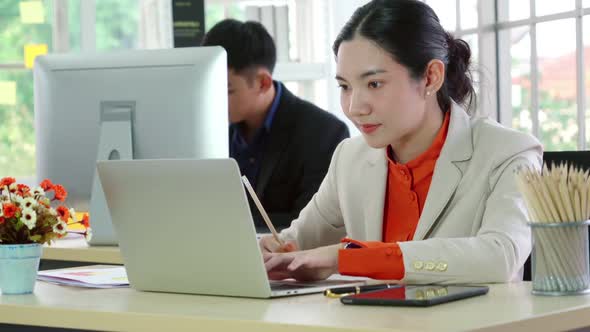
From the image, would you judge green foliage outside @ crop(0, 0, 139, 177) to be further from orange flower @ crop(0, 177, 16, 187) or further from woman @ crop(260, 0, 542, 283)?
orange flower @ crop(0, 177, 16, 187)

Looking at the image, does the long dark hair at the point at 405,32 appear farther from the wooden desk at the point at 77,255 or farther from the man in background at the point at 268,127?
the man in background at the point at 268,127

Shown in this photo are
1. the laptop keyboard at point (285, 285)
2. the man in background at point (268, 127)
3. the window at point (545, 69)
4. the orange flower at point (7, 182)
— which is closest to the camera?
the laptop keyboard at point (285, 285)

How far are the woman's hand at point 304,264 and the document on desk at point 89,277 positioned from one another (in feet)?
0.96

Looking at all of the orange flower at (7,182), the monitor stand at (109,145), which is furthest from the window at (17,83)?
the orange flower at (7,182)

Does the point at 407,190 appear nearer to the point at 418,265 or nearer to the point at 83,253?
the point at 418,265

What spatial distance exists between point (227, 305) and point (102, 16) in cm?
510

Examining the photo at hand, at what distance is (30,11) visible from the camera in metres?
4.99

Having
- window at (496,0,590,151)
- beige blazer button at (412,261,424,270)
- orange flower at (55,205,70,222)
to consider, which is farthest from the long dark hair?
window at (496,0,590,151)

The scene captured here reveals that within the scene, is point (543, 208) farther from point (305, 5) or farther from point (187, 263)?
point (305, 5)

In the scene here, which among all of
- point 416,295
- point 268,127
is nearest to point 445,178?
point 416,295

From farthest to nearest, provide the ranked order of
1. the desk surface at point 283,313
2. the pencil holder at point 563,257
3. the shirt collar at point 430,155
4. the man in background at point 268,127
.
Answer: the man in background at point 268,127
the shirt collar at point 430,155
the pencil holder at point 563,257
the desk surface at point 283,313

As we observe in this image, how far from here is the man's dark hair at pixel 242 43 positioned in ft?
11.7

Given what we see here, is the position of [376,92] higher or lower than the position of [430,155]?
higher

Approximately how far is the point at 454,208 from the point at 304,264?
1.32 feet
